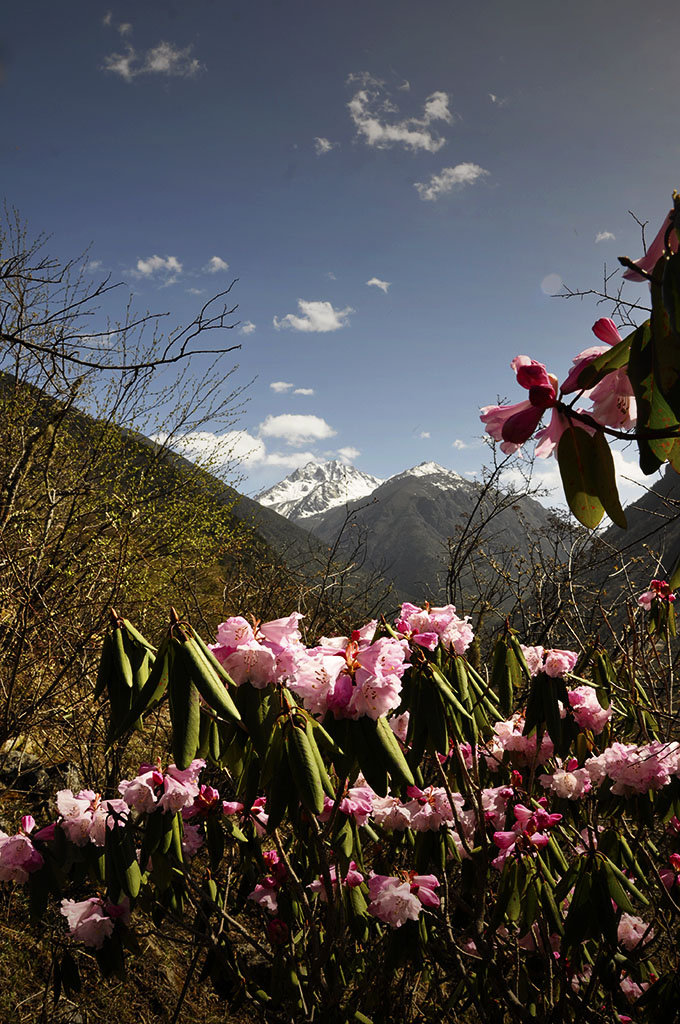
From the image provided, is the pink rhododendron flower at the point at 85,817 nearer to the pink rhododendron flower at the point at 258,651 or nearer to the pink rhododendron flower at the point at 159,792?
the pink rhododendron flower at the point at 159,792

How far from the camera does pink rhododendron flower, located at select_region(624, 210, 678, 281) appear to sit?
570 mm

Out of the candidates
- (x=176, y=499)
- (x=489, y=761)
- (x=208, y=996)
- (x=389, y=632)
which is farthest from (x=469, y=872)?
(x=176, y=499)

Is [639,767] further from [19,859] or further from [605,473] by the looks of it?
[19,859]

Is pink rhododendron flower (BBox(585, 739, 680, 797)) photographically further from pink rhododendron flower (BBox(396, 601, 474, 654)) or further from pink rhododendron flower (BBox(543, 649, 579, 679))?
pink rhododendron flower (BBox(396, 601, 474, 654))

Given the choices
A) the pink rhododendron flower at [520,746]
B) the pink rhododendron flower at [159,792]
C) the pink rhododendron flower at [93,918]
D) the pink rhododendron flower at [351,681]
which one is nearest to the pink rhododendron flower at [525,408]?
the pink rhododendron flower at [351,681]

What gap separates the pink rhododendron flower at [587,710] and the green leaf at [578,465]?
65.9 inches

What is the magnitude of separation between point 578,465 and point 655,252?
0.84 ft

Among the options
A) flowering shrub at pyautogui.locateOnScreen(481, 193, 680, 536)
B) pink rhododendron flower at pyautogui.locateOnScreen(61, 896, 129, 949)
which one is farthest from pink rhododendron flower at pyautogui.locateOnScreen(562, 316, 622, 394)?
pink rhododendron flower at pyautogui.locateOnScreen(61, 896, 129, 949)

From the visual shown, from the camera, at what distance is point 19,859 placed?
4.99 ft

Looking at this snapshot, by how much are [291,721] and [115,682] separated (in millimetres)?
356

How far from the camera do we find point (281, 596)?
5.77 metres

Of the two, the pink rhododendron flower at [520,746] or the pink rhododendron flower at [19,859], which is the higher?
the pink rhododendron flower at [520,746]

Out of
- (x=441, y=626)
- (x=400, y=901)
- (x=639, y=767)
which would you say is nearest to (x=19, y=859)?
(x=400, y=901)

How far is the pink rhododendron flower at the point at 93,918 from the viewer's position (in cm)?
163
